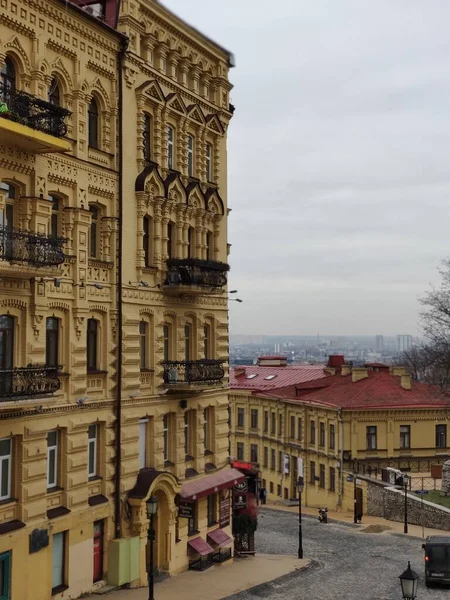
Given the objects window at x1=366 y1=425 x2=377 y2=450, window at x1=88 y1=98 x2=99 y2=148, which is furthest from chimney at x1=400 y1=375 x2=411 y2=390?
window at x1=88 y1=98 x2=99 y2=148

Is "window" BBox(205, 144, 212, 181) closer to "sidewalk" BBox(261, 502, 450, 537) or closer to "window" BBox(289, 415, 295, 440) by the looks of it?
"sidewalk" BBox(261, 502, 450, 537)

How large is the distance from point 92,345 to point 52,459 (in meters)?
3.83

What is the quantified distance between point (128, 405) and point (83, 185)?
707 centimetres

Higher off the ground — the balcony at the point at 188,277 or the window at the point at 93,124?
the window at the point at 93,124

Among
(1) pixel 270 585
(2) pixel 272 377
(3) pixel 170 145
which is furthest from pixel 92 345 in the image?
(2) pixel 272 377

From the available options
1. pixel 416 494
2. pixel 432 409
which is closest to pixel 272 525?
pixel 416 494

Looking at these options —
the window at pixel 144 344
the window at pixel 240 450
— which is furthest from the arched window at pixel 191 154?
the window at pixel 240 450

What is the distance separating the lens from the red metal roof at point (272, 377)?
67375mm

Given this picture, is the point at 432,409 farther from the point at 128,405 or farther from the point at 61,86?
the point at 61,86

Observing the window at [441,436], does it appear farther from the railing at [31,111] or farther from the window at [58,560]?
the railing at [31,111]

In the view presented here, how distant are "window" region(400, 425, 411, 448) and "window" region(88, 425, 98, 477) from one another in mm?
33981

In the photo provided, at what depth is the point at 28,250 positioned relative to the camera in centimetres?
2098

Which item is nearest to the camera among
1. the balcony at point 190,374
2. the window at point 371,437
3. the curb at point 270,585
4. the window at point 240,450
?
the curb at point 270,585

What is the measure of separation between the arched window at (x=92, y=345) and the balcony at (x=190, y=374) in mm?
3525
